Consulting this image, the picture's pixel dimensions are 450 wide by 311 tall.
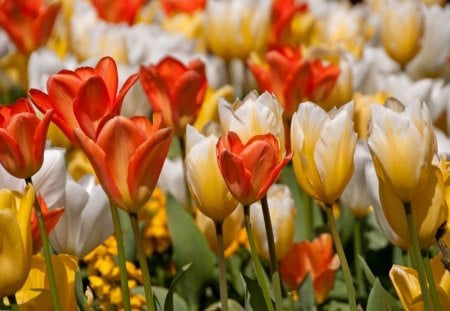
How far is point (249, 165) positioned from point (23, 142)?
330 millimetres

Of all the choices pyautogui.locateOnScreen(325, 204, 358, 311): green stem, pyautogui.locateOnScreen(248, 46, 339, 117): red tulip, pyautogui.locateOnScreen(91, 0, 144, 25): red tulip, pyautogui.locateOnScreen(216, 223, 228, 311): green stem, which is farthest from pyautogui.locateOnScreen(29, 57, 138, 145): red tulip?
pyautogui.locateOnScreen(91, 0, 144, 25): red tulip

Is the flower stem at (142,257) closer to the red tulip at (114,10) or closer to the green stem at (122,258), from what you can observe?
the green stem at (122,258)

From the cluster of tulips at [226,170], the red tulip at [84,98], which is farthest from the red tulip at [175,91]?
the red tulip at [84,98]

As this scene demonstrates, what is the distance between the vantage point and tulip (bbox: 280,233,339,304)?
224 cm

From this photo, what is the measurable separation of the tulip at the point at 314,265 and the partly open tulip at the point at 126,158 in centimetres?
80

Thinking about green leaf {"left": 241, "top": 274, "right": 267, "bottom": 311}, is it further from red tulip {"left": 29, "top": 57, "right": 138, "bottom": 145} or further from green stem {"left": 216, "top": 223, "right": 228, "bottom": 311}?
red tulip {"left": 29, "top": 57, "right": 138, "bottom": 145}

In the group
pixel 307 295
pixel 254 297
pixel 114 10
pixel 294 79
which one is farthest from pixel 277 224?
pixel 114 10

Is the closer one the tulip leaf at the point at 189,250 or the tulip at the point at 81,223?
the tulip at the point at 81,223

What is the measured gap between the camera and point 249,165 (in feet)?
4.91

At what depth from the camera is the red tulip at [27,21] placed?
327 centimetres

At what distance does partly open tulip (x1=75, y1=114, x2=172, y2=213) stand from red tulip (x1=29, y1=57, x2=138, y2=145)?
0.16 feet

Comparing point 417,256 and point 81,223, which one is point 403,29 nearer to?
point 81,223

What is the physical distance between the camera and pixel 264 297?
65.6 inches

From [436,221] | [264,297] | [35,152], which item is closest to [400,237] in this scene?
[436,221]
